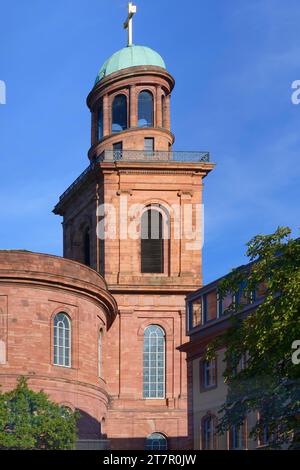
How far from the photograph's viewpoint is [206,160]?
70.6 metres

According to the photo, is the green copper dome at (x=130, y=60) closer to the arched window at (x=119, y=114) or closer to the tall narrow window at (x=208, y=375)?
the arched window at (x=119, y=114)

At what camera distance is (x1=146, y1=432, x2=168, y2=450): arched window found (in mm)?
66312

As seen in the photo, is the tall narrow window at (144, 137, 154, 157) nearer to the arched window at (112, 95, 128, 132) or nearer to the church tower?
the church tower

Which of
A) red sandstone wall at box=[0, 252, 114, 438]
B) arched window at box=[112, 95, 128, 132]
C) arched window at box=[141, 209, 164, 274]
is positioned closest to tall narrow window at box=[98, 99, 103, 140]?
arched window at box=[112, 95, 128, 132]

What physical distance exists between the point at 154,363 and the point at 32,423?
22.1 meters

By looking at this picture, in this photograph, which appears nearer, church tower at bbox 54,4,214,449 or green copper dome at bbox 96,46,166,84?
church tower at bbox 54,4,214,449

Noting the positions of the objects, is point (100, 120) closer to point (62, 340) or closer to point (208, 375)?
point (62, 340)

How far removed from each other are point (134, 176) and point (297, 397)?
129 ft

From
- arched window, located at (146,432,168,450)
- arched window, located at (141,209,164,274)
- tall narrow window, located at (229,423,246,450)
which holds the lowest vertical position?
tall narrow window, located at (229,423,246,450)

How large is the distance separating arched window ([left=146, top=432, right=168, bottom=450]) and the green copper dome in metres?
21.5

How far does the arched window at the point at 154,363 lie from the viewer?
Answer: 222 ft
